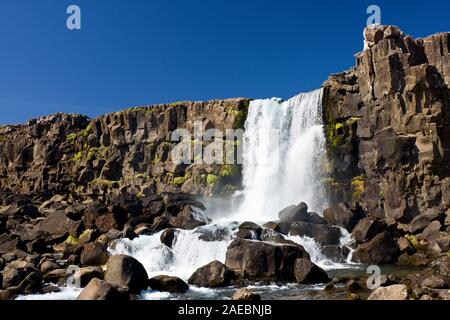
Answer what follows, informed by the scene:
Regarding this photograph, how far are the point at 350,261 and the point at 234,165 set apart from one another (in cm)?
3050

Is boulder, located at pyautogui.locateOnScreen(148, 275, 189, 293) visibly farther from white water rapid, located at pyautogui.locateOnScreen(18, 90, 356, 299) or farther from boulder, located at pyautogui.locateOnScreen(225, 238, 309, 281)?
white water rapid, located at pyautogui.locateOnScreen(18, 90, 356, 299)

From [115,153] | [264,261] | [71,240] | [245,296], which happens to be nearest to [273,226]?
[264,261]

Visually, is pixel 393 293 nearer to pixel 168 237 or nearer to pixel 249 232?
pixel 249 232

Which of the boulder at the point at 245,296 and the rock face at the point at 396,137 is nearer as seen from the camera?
the boulder at the point at 245,296

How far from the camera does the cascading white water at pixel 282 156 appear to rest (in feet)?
170

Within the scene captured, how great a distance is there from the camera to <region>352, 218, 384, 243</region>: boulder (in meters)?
35.2

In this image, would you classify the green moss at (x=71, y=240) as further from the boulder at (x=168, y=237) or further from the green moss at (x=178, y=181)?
the green moss at (x=178, y=181)

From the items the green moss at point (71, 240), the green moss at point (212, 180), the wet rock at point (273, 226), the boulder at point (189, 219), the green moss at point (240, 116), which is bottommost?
the green moss at point (71, 240)

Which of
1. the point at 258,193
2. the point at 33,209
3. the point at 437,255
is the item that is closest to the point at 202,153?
the point at 258,193

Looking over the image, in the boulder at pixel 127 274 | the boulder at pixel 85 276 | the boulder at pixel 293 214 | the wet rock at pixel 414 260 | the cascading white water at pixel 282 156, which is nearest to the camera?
the boulder at pixel 127 274

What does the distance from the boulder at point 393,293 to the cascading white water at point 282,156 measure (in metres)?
30.5

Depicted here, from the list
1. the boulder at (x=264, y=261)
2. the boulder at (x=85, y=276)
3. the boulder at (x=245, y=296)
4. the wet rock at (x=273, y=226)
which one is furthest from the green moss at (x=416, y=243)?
the boulder at (x=85, y=276)

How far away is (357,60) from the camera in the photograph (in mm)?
50188
